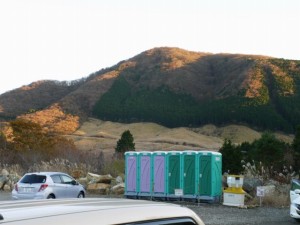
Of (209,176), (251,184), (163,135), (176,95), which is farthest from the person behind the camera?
(176,95)

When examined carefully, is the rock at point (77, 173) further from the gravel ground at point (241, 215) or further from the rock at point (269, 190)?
the rock at point (269, 190)

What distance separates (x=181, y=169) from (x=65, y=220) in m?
21.8

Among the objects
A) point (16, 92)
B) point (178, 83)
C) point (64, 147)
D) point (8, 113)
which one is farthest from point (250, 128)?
point (64, 147)

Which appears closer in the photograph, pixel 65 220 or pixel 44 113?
pixel 65 220

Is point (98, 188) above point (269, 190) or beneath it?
beneath

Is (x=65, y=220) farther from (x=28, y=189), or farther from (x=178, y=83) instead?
(x=178, y=83)

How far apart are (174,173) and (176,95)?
121989 mm

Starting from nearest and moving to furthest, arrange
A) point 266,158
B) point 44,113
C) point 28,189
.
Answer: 1. point 28,189
2. point 266,158
3. point 44,113

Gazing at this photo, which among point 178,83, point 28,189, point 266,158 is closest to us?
point 28,189

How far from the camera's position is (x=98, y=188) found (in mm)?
28516

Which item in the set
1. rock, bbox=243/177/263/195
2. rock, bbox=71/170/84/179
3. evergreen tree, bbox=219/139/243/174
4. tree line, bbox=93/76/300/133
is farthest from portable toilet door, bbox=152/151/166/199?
tree line, bbox=93/76/300/133

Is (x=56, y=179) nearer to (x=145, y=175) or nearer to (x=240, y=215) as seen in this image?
Result: (x=145, y=175)

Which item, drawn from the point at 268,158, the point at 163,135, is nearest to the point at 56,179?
the point at 268,158

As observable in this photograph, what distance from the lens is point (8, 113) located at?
5290 inches
